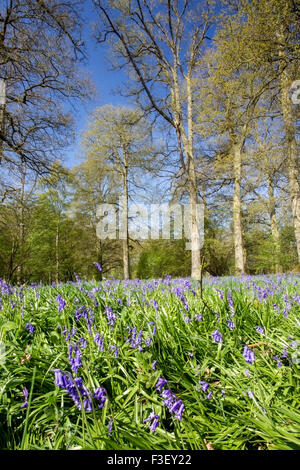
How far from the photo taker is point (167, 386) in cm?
154

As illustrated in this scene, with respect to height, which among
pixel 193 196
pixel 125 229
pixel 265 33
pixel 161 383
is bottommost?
pixel 161 383

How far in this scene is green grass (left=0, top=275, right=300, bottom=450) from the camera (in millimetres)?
1189

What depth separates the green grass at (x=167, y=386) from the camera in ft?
3.90

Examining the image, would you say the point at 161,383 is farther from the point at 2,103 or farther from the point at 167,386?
Answer: the point at 2,103

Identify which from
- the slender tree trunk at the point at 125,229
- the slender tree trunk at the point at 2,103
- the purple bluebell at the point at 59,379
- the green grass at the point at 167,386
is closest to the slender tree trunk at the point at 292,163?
the green grass at the point at 167,386

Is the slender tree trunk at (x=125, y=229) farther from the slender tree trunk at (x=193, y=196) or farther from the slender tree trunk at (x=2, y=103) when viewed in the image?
the slender tree trunk at (x=2, y=103)

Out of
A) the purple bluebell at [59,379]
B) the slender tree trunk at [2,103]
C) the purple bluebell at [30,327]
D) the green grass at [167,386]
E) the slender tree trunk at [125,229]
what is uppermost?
the slender tree trunk at [2,103]

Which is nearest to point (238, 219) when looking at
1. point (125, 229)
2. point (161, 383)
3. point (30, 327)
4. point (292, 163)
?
point (292, 163)

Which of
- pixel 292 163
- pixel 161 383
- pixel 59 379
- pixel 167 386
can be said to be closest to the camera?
pixel 59 379

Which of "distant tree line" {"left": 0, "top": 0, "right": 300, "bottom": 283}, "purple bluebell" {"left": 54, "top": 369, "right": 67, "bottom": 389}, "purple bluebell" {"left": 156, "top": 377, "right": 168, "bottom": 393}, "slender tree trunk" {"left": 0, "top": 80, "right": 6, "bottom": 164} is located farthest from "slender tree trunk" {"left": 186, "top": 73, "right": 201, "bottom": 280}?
"purple bluebell" {"left": 54, "top": 369, "right": 67, "bottom": 389}

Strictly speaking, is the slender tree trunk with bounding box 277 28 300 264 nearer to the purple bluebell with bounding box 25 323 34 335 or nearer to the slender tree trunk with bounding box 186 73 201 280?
the slender tree trunk with bounding box 186 73 201 280

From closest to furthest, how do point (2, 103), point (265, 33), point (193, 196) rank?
point (265, 33) → point (2, 103) → point (193, 196)

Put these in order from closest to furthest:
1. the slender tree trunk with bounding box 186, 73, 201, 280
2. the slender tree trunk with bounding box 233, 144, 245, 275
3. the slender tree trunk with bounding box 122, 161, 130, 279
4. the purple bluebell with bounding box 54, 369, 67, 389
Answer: the purple bluebell with bounding box 54, 369, 67, 389 → the slender tree trunk with bounding box 186, 73, 201, 280 → the slender tree trunk with bounding box 233, 144, 245, 275 → the slender tree trunk with bounding box 122, 161, 130, 279

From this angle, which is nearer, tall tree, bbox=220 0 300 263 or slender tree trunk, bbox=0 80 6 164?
tall tree, bbox=220 0 300 263
